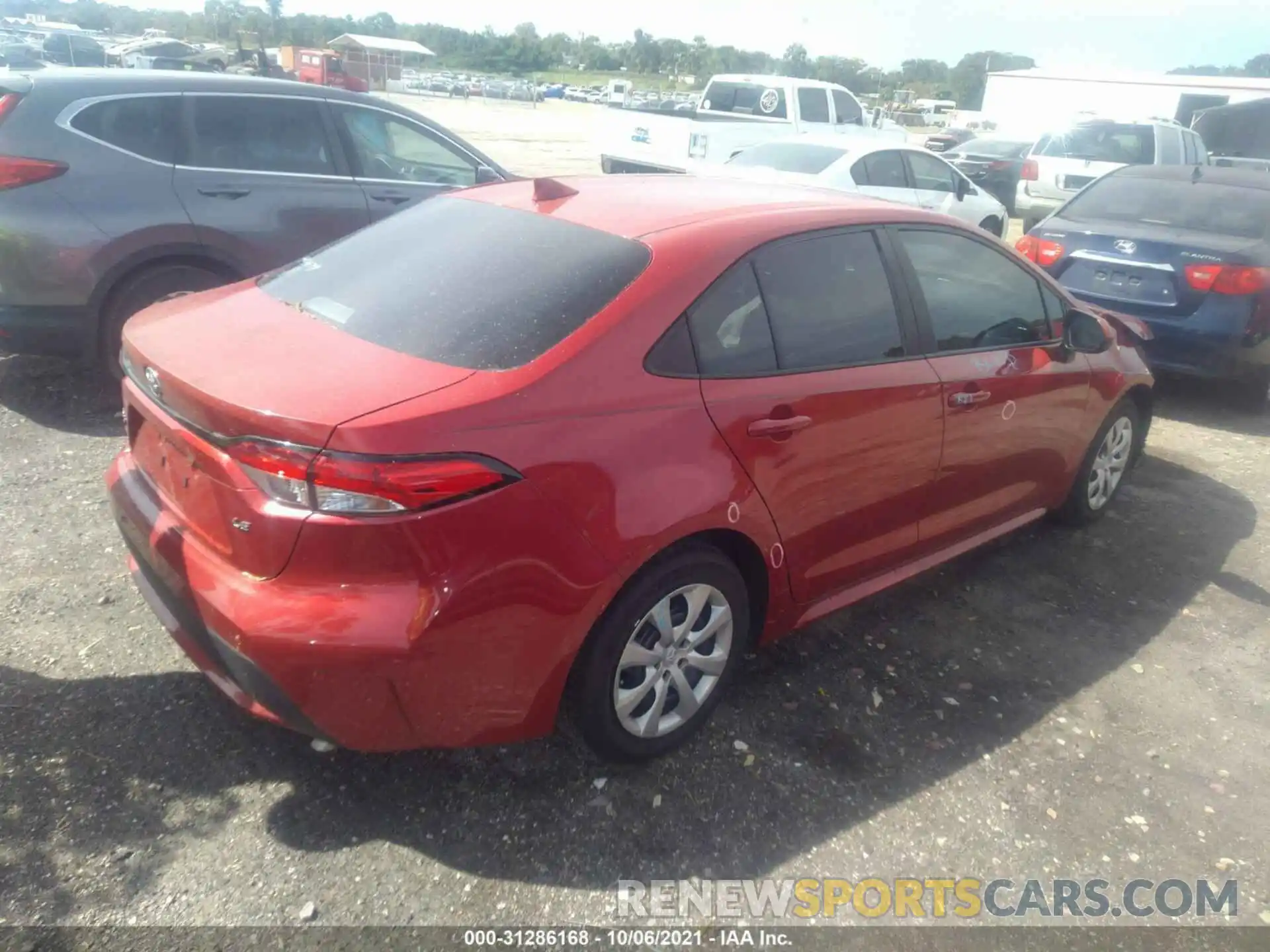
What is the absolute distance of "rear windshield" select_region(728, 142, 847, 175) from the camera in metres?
10.4

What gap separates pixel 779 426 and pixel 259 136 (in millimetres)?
4429

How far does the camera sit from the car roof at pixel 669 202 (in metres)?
3.01

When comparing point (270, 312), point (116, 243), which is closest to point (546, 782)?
point (270, 312)

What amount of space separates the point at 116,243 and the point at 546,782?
13.0 feet

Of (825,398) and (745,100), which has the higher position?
(745,100)

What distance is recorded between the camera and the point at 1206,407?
6.96 metres

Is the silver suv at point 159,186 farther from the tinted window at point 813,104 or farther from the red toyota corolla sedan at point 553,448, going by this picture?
the tinted window at point 813,104

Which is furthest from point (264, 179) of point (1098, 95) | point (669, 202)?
point (1098, 95)

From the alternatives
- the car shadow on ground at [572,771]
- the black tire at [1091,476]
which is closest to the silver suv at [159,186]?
the car shadow on ground at [572,771]

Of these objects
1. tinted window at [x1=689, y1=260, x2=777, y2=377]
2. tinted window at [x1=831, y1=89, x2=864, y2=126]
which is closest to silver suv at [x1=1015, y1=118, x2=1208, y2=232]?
tinted window at [x1=831, y1=89, x2=864, y2=126]

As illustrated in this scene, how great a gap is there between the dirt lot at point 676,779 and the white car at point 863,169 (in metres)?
7.19

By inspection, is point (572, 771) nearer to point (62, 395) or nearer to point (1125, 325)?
point (1125, 325)

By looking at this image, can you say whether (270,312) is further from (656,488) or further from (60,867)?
(60,867)

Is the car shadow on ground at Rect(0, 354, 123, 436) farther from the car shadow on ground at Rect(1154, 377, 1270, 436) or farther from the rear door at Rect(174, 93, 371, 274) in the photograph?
the car shadow on ground at Rect(1154, 377, 1270, 436)
